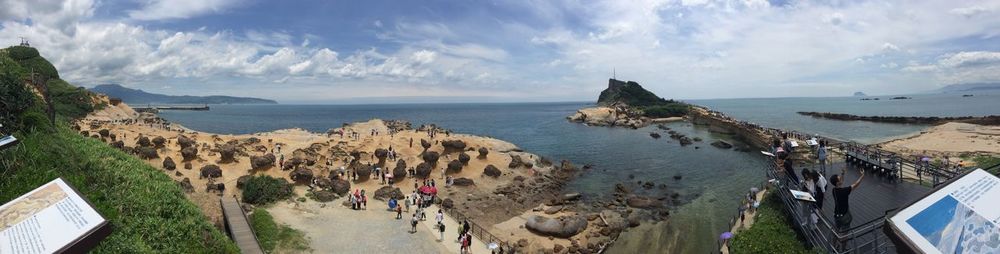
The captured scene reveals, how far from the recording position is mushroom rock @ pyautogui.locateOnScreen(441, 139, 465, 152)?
4356 cm

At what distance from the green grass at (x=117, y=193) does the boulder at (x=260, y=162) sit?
1733 centimetres

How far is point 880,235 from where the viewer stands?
12586mm

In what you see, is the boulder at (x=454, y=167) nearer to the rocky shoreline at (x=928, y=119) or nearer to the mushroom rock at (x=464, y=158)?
the mushroom rock at (x=464, y=158)

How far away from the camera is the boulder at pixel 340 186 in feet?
108

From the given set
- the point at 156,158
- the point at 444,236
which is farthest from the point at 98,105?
the point at 444,236

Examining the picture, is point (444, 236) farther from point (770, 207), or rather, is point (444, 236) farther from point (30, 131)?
point (30, 131)

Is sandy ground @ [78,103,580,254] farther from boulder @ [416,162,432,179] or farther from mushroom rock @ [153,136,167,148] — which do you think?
boulder @ [416,162,432,179]

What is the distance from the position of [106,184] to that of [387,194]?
18.9 metres

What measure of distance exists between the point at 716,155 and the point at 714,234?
3362 cm

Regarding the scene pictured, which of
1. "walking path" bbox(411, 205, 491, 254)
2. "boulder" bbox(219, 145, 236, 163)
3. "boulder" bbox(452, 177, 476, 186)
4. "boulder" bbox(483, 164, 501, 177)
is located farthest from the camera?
"boulder" bbox(483, 164, 501, 177)

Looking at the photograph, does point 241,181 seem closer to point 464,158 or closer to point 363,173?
point 363,173

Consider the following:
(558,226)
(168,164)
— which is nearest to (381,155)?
(168,164)

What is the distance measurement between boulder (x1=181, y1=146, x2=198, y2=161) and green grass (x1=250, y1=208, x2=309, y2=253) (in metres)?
14.8

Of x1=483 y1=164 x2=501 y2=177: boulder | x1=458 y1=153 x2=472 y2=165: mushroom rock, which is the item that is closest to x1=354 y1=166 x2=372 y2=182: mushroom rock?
x1=458 y1=153 x2=472 y2=165: mushroom rock
